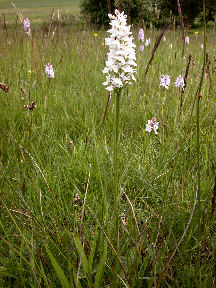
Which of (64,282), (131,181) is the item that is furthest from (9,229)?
(131,181)

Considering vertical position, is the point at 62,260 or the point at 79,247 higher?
the point at 79,247

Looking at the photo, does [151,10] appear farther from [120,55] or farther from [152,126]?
[120,55]

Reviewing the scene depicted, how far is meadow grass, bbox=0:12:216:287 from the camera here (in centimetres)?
94

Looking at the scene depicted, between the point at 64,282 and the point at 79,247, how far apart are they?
0.11 meters

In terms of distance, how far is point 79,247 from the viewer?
90 cm

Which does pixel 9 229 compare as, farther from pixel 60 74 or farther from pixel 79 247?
pixel 60 74

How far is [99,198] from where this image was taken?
1.42 metres

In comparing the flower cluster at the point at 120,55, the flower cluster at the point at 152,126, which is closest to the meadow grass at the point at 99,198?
the flower cluster at the point at 152,126

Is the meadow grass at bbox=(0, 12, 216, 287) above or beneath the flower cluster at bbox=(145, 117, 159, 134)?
beneath

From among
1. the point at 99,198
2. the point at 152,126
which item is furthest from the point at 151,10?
the point at 99,198

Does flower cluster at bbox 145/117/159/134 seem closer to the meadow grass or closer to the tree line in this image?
the meadow grass

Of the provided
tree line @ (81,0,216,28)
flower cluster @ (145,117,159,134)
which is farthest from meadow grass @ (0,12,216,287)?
tree line @ (81,0,216,28)

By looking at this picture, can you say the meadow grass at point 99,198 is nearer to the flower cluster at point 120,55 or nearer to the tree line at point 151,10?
the flower cluster at point 120,55

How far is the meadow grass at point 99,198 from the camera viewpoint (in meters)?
0.94
